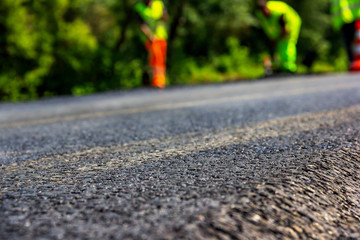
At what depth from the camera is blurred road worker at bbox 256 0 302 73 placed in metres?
9.83

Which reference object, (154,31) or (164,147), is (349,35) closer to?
(154,31)

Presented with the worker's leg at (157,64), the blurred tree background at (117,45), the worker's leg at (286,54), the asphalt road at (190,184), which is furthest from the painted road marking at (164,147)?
the blurred tree background at (117,45)

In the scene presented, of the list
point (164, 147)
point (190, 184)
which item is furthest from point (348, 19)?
point (190, 184)

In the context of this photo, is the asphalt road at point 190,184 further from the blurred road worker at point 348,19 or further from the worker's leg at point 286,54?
the worker's leg at point 286,54

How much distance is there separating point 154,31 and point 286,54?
3778 millimetres

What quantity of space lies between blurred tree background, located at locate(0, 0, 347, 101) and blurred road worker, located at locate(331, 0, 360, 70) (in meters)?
5.63

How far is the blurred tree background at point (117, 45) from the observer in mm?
9695

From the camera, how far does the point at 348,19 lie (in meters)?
6.64

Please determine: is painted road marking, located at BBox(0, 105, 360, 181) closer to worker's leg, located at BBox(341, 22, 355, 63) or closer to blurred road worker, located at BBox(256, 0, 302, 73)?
worker's leg, located at BBox(341, 22, 355, 63)

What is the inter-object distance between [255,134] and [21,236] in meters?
1.37

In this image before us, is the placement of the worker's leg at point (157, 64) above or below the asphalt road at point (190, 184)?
above

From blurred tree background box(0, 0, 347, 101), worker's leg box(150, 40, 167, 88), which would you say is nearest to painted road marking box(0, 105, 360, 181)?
worker's leg box(150, 40, 167, 88)

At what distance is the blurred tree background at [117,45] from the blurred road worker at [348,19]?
5.63m

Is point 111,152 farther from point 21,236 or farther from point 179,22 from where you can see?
point 179,22
